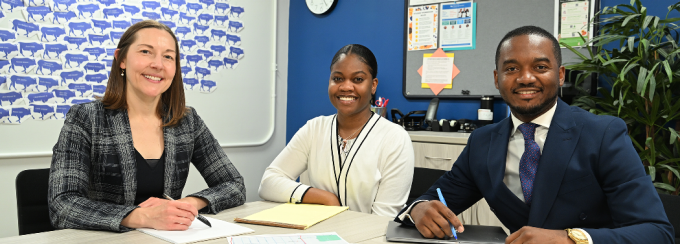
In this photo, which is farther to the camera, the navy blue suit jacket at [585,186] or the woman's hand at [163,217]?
the woman's hand at [163,217]

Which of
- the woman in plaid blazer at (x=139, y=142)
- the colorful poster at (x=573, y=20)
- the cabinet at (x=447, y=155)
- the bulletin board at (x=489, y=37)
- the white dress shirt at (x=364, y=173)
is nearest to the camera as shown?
the woman in plaid blazer at (x=139, y=142)

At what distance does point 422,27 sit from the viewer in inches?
145

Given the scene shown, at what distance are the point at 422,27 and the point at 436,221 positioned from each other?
265 centimetres

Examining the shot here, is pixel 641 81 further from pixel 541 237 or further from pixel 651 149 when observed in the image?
pixel 541 237

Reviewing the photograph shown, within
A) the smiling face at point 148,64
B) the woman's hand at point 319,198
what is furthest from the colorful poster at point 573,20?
the smiling face at point 148,64

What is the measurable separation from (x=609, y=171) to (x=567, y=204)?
0.13 meters

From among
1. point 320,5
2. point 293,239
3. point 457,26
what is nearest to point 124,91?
point 293,239

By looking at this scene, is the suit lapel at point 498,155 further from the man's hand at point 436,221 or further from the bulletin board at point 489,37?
the bulletin board at point 489,37

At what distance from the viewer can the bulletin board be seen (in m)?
3.15

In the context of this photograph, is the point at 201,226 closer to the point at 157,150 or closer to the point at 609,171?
the point at 157,150

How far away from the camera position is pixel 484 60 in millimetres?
3365

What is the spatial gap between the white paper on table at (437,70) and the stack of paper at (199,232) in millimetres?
2510

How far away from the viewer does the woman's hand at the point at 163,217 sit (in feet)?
4.18

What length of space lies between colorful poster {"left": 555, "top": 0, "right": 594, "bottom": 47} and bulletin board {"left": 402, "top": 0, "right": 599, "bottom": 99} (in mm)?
45
